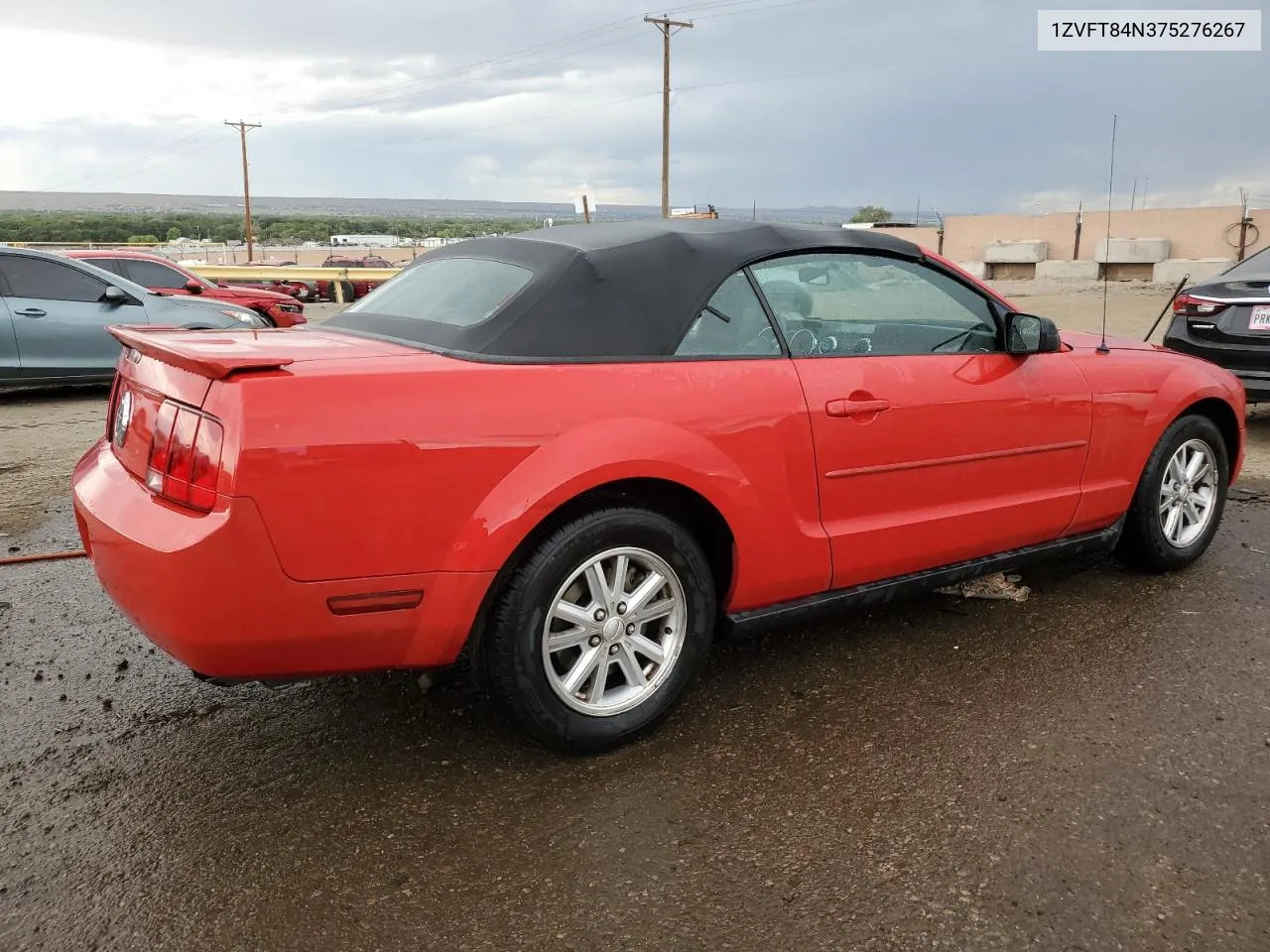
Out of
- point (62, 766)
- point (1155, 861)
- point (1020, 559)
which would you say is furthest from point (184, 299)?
point (1155, 861)

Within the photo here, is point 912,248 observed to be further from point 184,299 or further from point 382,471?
point 184,299

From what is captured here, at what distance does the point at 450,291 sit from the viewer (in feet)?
10.9

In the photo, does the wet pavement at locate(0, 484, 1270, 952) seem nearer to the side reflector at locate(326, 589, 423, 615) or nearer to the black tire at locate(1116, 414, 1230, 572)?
the side reflector at locate(326, 589, 423, 615)

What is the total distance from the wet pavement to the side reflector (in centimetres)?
26

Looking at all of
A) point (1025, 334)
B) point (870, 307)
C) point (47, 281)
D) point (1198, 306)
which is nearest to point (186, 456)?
point (870, 307)

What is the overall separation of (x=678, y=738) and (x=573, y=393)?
3.62 ft

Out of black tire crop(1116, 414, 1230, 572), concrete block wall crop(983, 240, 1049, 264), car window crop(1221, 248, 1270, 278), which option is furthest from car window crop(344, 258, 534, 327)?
concrete block wall crop(983, 240, 1049, 264)

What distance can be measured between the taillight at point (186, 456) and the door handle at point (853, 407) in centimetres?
179

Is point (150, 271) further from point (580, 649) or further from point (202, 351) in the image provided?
Result: point (580, 649)

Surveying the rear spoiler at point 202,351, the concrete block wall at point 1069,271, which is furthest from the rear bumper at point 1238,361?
the concrete block wall at point 1069,271

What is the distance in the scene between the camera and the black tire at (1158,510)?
427cm

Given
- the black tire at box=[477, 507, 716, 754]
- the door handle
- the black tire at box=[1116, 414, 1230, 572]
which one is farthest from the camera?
the black tire at box=[1116, 414, 1230, 572]

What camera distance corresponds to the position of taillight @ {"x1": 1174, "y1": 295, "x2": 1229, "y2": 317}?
7289mm

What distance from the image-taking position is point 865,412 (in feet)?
10.6
